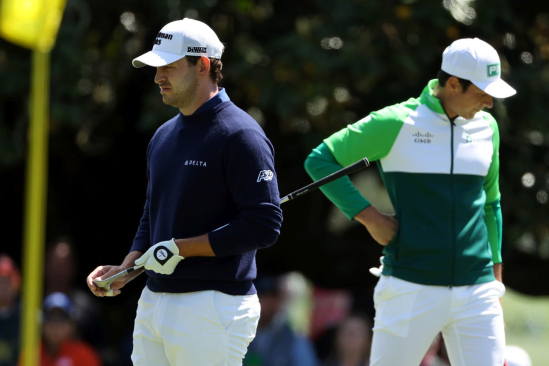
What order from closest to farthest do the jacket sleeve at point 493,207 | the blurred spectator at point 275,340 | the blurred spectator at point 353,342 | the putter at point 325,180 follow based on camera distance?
the putter at point 325,180
the jacket sleeve at point 493,207
the blurred spectator at point 353,342
the blurred spectator at point 275,340

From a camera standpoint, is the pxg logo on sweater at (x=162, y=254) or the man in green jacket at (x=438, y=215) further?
the man in green jacket at (x=438, y=215)

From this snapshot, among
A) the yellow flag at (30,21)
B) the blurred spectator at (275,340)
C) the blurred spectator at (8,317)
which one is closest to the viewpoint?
the yellow flag at (30,21)

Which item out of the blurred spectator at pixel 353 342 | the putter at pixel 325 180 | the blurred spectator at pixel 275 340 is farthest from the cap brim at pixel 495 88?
the blurred spectator at pixel 275 340

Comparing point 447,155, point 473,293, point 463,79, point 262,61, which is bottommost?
point 473,293

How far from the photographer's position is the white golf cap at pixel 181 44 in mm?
3385

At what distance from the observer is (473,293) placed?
3949mm

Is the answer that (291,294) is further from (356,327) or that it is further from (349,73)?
(349,73)

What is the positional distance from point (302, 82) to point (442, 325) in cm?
334

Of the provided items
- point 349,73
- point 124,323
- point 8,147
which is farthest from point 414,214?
point 124,323

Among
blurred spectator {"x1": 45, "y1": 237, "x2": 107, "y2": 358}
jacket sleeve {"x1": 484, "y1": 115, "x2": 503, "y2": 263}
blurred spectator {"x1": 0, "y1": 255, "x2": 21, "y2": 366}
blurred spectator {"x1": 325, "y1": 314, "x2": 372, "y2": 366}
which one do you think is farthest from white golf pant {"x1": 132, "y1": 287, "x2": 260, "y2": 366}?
blurred spectator {"x1": 0, "y1": 255, "x2": 21, "y2": 366}

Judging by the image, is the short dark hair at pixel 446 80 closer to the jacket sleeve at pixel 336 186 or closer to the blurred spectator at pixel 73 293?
the jacket sleeve at pixel 336 186

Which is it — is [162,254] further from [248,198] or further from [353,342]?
[353,342]

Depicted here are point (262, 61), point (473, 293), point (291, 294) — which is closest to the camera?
point (473, 293)

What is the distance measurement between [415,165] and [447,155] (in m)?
0.15
